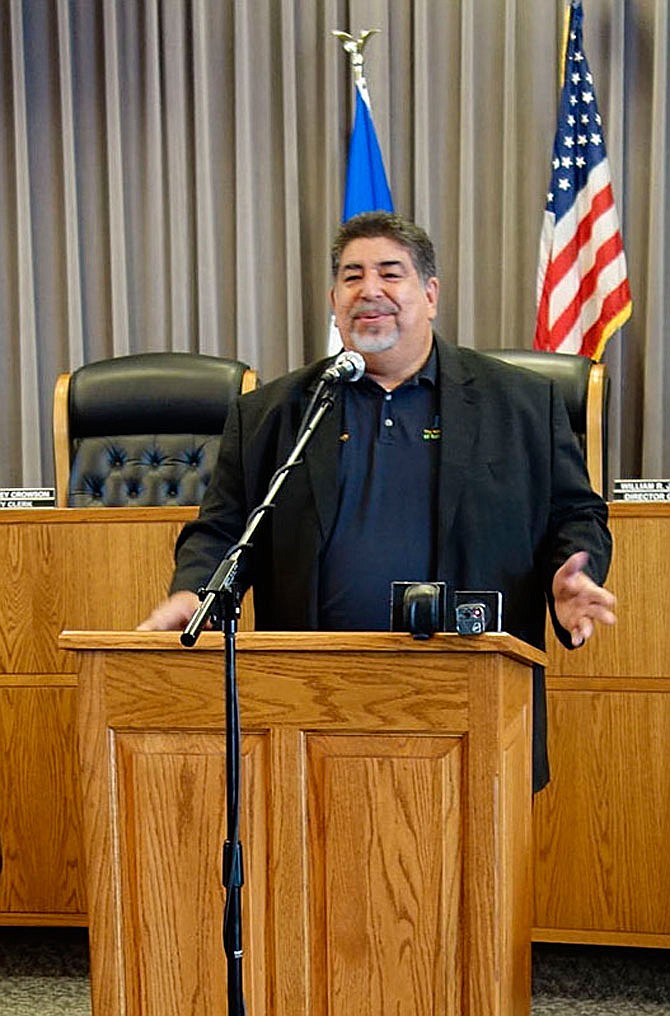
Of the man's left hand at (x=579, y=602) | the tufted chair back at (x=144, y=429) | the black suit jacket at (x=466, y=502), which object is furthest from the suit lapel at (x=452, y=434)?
the tufted chair back at (x=144, y=429)

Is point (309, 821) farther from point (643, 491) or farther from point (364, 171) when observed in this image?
point (364, 171)

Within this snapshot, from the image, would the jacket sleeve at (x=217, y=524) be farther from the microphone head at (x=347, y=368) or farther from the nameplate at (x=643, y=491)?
the nameplate at (x=643, y=491)

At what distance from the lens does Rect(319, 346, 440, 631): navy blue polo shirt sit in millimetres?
2287

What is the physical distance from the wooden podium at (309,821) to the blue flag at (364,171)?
276cm

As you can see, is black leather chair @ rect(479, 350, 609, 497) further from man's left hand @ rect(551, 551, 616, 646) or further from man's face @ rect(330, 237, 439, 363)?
man's left hand @ rect(551, 551, 616, 646)

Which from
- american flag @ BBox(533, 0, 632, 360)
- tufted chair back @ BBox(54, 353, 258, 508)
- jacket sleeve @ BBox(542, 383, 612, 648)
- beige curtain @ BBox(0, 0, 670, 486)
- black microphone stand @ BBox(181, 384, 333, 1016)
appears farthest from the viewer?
beige curtain @ BBox(0, 0, 670, 486)

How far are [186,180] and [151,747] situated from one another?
333 centimetres

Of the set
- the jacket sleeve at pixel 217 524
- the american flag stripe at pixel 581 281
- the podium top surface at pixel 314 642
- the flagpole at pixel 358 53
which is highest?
the flagpole at pixel 358 53

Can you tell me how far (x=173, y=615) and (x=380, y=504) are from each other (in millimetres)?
531

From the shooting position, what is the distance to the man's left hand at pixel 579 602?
1915 mm

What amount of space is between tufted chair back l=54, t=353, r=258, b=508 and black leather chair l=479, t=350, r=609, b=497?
0.84 m

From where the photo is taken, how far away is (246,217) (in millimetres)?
4598

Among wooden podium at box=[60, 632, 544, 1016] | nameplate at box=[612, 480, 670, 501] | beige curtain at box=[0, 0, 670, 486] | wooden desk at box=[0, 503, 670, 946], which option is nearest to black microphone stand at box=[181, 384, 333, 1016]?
wooden podium at box=[60, 632, 544, 1016]

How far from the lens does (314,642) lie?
1.71 meters
